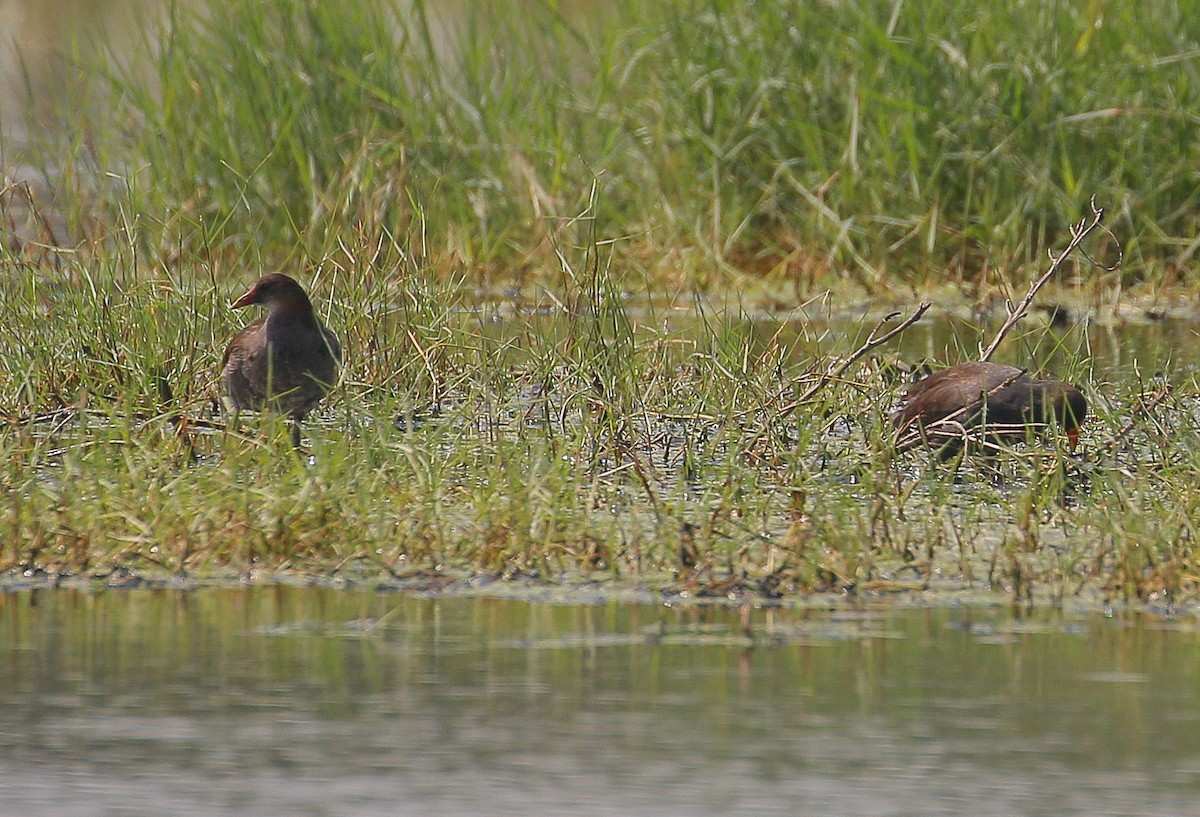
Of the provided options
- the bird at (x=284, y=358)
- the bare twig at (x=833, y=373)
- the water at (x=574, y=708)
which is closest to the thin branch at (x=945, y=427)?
the bare twig at (x=833, y=373)

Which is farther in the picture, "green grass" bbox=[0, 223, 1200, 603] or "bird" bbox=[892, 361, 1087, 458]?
"bird" bbox=[892, 361, 1087, 458]

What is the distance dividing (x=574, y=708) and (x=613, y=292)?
9.18ft

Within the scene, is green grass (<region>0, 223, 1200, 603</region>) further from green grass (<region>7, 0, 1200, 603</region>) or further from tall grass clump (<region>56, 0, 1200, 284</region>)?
tall grass clump (<region>56, 0, 1200, 284</region>)

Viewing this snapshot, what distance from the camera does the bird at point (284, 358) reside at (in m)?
6.54

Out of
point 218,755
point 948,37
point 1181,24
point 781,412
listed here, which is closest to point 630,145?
point 948,37

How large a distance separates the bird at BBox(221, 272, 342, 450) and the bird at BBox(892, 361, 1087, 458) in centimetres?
157

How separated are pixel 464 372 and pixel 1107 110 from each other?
371 cm

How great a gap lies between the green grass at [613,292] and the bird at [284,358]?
0.30ft

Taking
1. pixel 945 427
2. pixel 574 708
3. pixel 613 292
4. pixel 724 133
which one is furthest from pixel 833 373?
pixel 724 133

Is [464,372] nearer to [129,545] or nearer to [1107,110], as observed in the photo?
[129,545]

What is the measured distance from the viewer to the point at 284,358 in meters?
6.53

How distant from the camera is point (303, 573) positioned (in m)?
5.30

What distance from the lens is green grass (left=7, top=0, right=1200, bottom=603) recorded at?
17.6ft

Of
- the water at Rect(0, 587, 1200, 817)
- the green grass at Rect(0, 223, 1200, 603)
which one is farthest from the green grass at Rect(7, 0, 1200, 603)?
the water at Rect(0, 587, 1200, 817)
